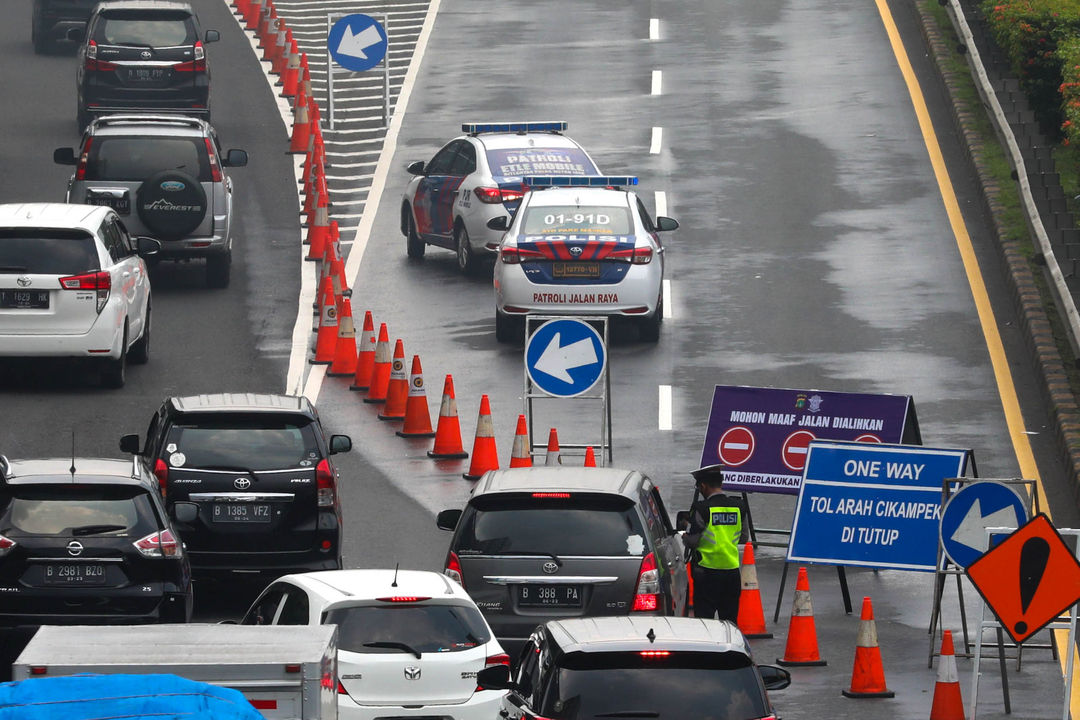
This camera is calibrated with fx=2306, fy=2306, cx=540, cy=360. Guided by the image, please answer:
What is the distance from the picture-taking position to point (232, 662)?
968 cm

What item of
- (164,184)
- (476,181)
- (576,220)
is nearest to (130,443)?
(576,220)

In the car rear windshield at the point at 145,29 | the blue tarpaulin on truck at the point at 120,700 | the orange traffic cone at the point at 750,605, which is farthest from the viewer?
the car rear windshield at the point at 145,29

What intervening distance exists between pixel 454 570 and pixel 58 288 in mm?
9264

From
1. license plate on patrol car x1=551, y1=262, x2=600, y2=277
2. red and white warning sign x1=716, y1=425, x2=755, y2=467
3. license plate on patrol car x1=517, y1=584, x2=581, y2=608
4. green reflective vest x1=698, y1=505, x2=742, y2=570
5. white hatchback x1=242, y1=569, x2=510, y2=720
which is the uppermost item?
white hatchback x1=242, y1=569, x2=510, y2=720

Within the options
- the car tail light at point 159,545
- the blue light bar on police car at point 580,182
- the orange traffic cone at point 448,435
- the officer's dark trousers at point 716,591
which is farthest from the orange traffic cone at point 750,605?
the blue light bar on police car at point 580,182

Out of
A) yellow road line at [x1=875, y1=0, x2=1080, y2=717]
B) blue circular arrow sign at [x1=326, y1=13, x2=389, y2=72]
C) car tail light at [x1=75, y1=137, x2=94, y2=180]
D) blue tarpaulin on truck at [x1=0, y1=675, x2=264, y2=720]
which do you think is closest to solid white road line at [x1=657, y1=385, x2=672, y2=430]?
yellow road line at [x1=875, y1=0, x2=1080, y2=717]

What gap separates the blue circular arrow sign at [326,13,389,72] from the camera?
35.3 m

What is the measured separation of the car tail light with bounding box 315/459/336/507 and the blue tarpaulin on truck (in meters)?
9.26

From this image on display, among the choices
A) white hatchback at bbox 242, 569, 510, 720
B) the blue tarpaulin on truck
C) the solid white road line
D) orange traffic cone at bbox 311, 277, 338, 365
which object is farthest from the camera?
orange traffic cone at bbox 311, 277, 338, 365

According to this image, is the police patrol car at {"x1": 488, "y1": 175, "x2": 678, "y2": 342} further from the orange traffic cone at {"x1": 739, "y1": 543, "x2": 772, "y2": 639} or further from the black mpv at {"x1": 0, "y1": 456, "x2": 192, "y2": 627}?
the black mpv at {"x1": 0, "y1": 456, "x2": 192, "y2": 627}

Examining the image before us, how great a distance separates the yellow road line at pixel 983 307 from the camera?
65.3 feet

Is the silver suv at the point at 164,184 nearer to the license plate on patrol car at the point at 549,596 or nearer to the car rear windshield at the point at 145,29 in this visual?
the car rear windshield at the point at 145,29

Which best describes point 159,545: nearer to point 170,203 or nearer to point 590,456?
point 590,456

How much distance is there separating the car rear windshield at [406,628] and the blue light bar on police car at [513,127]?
1697cm
